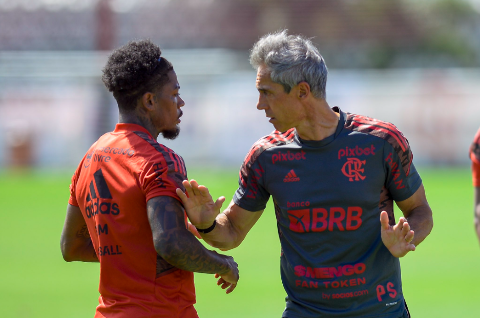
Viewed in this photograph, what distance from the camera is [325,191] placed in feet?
13.1

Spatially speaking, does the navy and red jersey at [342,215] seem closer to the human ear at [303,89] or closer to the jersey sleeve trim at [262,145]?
the jersey sleeve trim at [262,145]

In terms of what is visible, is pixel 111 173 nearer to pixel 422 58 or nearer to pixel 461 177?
pixel 461 177

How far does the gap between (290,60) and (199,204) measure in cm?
109

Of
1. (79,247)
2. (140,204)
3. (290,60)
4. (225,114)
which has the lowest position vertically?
(79,247)

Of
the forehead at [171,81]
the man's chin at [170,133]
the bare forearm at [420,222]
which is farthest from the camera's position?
the bare forearm at [420,222]

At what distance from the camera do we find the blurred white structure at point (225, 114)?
2898 centimetres

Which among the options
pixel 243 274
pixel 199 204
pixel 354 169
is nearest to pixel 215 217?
pixel 199 204

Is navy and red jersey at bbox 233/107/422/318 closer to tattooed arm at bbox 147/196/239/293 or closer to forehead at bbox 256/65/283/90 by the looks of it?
forehead at bbox 256/65/283/90

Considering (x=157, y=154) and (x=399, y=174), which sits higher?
(x=157, y=154)

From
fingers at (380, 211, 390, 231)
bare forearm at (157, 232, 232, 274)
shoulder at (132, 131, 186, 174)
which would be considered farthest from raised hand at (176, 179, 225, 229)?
fingers at (380, 211, 390, 231)

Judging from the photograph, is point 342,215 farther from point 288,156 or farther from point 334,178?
point 288,156

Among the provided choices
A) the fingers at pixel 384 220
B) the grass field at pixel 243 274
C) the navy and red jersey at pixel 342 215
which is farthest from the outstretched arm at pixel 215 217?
the grass field at pixel 243 274

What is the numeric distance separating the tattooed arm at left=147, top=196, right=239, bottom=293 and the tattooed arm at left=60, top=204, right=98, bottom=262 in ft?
2.71

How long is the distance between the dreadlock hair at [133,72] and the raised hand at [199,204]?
→ 0.62 m
